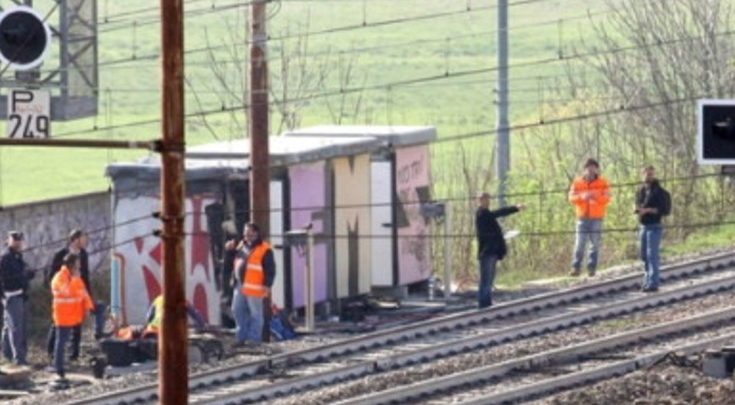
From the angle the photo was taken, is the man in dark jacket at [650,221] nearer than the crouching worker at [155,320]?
No

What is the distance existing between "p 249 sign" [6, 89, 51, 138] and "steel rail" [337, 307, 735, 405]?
5958 millimetres

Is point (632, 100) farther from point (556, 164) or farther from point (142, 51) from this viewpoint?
point (142, 51)

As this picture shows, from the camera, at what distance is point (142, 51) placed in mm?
78000

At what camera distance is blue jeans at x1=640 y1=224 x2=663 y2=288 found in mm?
29984

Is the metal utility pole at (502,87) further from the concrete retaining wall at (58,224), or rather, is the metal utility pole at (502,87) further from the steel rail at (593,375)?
the steel rail at (593,375)

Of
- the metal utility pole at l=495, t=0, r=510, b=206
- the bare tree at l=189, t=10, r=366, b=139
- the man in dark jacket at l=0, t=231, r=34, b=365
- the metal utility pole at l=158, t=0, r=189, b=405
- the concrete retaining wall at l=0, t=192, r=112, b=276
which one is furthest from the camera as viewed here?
the bare tree at l=189, t=10, r=366, b=139

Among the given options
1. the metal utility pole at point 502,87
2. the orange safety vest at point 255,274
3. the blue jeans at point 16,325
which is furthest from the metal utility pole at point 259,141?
the metal utility pole at point 502,87

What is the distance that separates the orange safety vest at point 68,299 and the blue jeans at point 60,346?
3.3 inches

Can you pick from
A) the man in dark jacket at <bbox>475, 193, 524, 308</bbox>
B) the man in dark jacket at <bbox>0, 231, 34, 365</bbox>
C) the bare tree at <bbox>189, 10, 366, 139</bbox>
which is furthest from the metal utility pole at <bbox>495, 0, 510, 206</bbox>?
the man in dark jacket at <bbox>0, 231, 34, 365</bbox>

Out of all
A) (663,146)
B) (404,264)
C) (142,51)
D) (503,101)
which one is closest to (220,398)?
(404,264)

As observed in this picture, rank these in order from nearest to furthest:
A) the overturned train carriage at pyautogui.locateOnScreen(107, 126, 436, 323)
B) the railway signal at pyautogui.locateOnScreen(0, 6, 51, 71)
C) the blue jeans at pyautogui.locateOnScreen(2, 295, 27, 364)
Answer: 1. the railway signal at pyautogui.locateOnScreen(0, 6, 51, 71)
2. the blue jeans at pyautogui.locateOnScreen(2, 295, 27, 364)
3. the overturned train carriage at pyautogui.locateOnScreen(107, 126, 436, 323)

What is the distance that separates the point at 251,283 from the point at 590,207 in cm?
607

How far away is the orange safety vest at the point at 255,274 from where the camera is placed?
94.8 feet

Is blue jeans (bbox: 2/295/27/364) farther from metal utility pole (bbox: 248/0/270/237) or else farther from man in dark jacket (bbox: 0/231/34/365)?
metal utility pole (bbox: 248/0/270/237)
